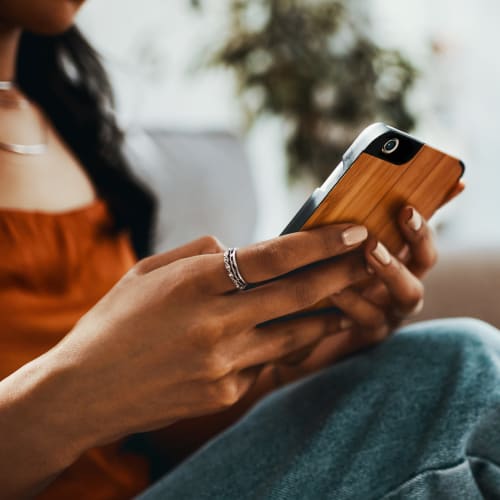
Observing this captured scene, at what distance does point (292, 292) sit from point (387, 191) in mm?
116

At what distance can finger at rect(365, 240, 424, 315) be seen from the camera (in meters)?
0.48

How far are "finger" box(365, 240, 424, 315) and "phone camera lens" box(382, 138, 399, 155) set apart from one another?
0.10 meters

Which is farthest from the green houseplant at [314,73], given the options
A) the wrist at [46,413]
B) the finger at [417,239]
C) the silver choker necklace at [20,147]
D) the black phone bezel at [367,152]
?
the wrist at [46,413]

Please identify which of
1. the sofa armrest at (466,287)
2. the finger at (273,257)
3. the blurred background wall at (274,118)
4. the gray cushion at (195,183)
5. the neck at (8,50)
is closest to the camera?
the finger at (273,257)

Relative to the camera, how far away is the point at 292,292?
0.42m

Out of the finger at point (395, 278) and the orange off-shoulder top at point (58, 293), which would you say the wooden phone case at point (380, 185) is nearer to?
the finger at point (395, 278)

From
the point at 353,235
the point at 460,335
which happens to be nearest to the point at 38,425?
the point at 353,235

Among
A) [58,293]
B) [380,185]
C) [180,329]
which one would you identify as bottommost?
[58,293]

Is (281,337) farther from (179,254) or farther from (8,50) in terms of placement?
(8,50)

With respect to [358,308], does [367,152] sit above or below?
above

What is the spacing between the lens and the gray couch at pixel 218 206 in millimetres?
786

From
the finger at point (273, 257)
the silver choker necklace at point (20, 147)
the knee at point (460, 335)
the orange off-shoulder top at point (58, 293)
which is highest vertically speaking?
the finger at point (273, 257)

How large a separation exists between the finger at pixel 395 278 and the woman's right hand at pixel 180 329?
46mm

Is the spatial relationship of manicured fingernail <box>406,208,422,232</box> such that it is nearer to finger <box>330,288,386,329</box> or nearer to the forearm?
finger <box>330,288,386,329</box>
